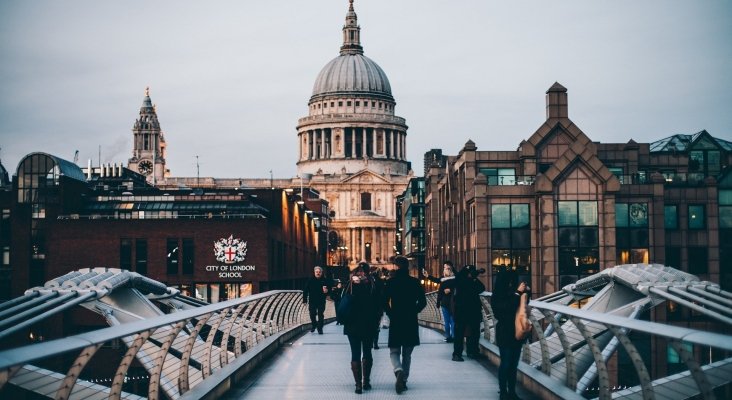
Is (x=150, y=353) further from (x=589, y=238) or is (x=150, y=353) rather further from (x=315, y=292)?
(x=589, y=238)

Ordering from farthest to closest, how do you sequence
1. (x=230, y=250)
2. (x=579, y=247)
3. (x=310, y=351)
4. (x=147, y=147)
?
(x=147, y=147)
(x=230, y=250)
(x=579, y=247)
(x=310, y=351)

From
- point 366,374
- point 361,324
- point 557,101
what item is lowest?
point 366,374

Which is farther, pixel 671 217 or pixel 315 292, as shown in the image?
pixel 671 217

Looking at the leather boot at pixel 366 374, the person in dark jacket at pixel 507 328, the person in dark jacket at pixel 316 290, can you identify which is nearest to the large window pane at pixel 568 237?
the person in dark jacket at pixel 316 290

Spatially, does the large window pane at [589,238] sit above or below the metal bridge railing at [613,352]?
above

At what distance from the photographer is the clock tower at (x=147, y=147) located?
191 m

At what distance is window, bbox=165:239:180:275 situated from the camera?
6981cm

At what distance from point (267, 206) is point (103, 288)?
6359cm

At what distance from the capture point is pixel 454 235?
2625 inches

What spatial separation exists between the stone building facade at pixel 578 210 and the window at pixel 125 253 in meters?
24.0

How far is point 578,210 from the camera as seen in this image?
52.3 m

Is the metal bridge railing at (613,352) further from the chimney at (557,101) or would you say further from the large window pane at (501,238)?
the chimney at (557,101)

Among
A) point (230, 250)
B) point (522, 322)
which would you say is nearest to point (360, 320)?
point (522, 322)

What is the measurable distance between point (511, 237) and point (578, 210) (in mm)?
3669
